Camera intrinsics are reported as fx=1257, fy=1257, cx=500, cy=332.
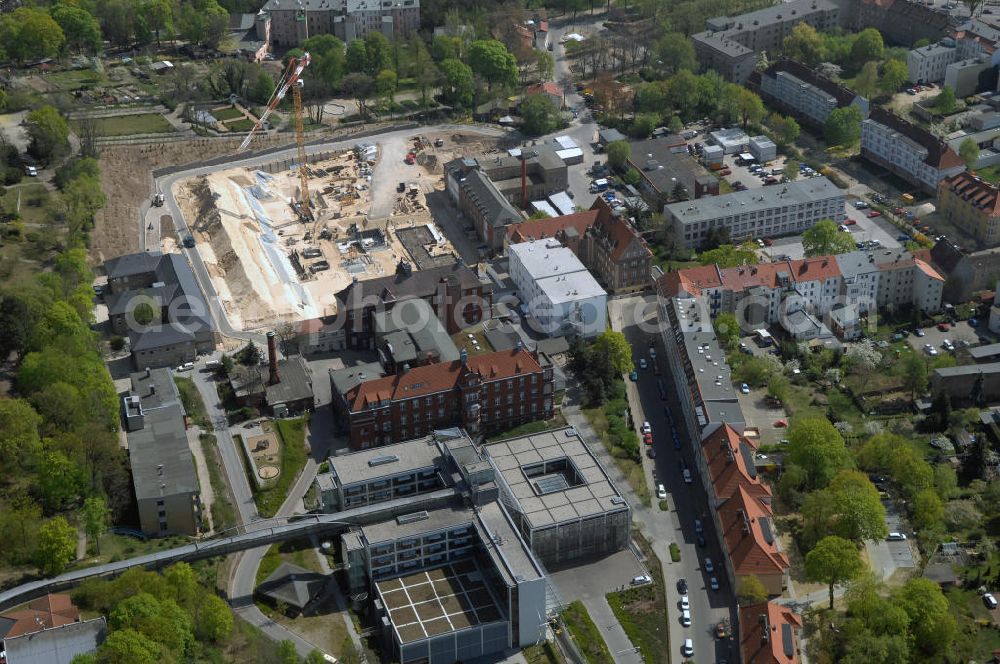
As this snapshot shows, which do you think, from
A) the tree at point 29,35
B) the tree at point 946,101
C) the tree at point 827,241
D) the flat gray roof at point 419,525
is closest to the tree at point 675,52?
the tree at point 946,101

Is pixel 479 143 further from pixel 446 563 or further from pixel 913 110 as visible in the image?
pixel 446 563

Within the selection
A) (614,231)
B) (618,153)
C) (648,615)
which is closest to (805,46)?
(618,153)

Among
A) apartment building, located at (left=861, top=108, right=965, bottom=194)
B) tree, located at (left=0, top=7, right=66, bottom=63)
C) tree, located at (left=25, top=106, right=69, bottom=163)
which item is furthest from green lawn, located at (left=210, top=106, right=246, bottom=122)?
apartment building, located at (left=861, top=108, right=965, bottom=194)

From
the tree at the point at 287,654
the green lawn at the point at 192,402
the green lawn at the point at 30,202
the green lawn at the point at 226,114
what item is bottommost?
the green lawn at the point at 192,402

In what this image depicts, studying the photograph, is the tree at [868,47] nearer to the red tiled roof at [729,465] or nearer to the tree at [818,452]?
the tree at [818,452]

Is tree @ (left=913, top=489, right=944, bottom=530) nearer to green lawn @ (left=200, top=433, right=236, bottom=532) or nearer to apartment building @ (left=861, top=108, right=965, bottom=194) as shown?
green lawn @ (left=200, top=433, right=236, bottom=532)

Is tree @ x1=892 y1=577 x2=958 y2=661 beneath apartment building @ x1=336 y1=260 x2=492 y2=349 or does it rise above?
beneath
